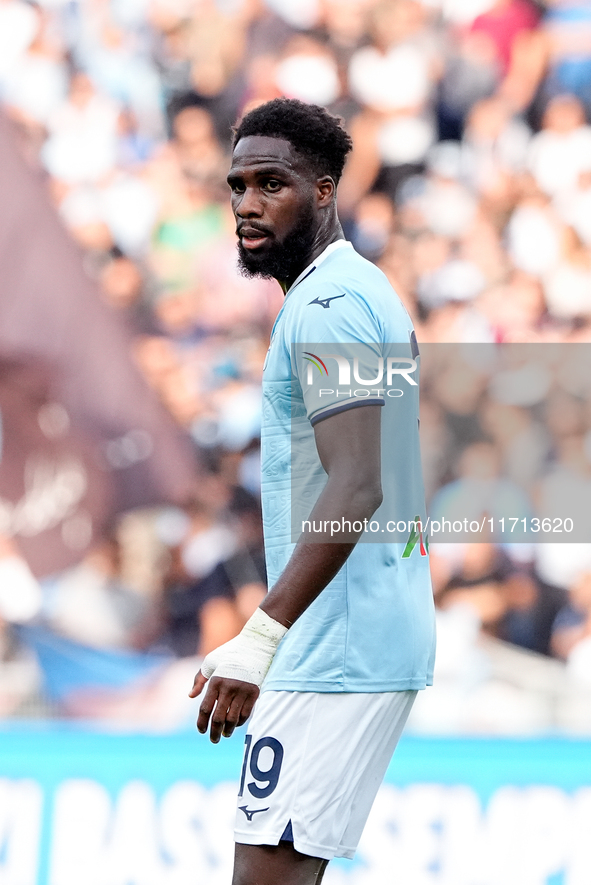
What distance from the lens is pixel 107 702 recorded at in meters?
4.23

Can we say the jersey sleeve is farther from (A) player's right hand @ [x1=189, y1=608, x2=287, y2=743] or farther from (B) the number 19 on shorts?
(B) the number 19 on shorts

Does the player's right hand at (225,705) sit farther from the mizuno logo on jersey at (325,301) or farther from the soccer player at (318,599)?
the mizuno logo on jersey at (325,301)

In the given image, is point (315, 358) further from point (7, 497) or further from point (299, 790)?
point (7, 497)

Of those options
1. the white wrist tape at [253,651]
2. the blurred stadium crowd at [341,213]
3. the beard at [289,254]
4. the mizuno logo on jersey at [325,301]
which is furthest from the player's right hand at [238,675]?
the blurred stadium crowd at [341,213]

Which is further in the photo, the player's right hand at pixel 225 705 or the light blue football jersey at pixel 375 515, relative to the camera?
the light blue football jersey at pixel 375 515

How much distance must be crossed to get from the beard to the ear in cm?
4

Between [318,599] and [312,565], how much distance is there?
20cm

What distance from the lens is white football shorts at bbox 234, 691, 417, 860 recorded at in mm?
1736

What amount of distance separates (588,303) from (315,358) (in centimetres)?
298

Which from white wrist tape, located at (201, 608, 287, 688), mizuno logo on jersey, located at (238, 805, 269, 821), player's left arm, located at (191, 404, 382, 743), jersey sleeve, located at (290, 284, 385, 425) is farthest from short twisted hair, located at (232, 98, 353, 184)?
mizuno logo on jersey, located at (238, 805, 269, 821)

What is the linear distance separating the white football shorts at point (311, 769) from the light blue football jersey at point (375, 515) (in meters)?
0.03

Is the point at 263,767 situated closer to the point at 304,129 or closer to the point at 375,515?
the point at 375,515

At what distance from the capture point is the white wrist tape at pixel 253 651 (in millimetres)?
1633

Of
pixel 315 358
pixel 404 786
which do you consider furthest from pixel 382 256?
pixel 315 358
